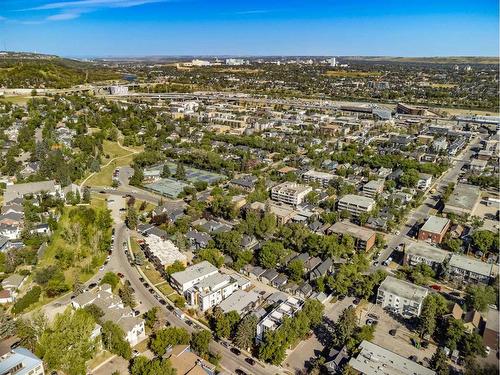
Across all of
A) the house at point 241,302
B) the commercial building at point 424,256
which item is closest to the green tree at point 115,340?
the house at point 241,302

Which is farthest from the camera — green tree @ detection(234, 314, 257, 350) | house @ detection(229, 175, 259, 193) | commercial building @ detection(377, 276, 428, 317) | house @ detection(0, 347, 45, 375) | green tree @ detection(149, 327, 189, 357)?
house @ detection(229, 175, 259, 193)

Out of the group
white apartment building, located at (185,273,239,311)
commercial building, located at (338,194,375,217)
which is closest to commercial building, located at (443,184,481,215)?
commercial building, located at (338,194,375,217)

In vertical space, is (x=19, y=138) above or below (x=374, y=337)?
above

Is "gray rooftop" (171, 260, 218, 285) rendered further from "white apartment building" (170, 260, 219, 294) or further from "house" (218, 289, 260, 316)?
"house" (218, 289, 260, 316)

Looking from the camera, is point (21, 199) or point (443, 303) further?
point (21, 199)

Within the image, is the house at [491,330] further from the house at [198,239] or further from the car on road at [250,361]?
the house at [198,239]

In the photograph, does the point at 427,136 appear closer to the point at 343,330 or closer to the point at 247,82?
the point at 343,330

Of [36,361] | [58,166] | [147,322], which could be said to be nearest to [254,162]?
[58,166]
